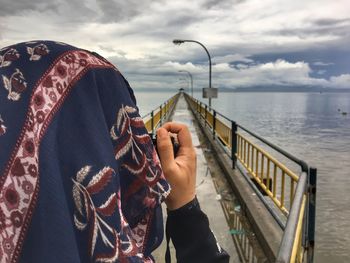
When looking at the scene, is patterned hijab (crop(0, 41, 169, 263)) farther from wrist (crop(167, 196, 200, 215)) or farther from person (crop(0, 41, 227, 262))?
wrist (crop(167, 196, 200, 215))

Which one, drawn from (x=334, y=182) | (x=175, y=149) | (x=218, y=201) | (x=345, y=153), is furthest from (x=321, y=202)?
(x=345, y=153)

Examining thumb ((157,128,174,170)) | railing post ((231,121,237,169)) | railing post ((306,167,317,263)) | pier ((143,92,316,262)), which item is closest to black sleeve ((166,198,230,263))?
thumb ((157,128,174,170))

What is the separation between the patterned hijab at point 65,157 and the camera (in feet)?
2.44

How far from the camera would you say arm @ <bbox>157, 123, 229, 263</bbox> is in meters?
1.14

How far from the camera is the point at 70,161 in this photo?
A: 79 cm

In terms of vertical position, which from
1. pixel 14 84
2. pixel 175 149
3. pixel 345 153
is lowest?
pixel 345 153

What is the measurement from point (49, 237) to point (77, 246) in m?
0.08

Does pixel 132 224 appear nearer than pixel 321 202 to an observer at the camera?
Yes

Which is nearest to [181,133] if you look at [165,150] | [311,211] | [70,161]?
[165,150]

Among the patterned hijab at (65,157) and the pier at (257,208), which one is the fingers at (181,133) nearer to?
the patterned hijab at (65,157)

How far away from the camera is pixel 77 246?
0.79 metres

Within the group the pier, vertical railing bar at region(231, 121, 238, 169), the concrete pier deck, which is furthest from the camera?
vertical railing bar at region(231, 121, 238, 169)

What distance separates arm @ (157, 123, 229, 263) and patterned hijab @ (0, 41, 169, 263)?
0.18 metres

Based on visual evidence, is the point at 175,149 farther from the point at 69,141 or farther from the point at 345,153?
the point at 345,153
